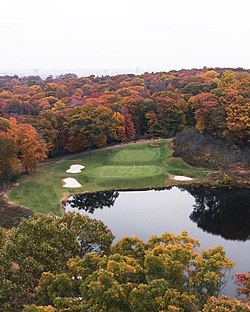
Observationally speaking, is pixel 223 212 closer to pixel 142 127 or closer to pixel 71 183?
pixel 71 183

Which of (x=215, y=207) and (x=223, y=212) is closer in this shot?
(x=223, y=212)

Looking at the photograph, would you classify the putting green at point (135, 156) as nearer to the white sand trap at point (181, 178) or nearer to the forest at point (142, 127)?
the forest at point (142, 127)

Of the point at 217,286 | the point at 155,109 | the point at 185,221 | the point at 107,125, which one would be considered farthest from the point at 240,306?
the point at 155,109

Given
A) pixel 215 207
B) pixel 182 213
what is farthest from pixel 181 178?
pixel 182 213

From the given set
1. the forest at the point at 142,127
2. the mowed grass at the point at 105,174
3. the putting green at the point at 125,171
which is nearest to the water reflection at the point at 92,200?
the mowed grass at the point at 105,174

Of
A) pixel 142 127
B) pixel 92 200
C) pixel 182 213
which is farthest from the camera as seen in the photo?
pixel 142 127

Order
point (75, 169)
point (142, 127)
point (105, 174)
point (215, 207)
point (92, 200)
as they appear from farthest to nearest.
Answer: point (142, 127), point (75, 169), point (105, 174), point (92, 200), point (215, 207)

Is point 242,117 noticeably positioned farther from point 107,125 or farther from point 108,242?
point 108,242

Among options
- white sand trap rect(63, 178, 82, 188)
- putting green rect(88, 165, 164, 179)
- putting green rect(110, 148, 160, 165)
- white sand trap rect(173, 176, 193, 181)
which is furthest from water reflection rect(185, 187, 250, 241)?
white sand trap rect(63, 178, 82, 188)
